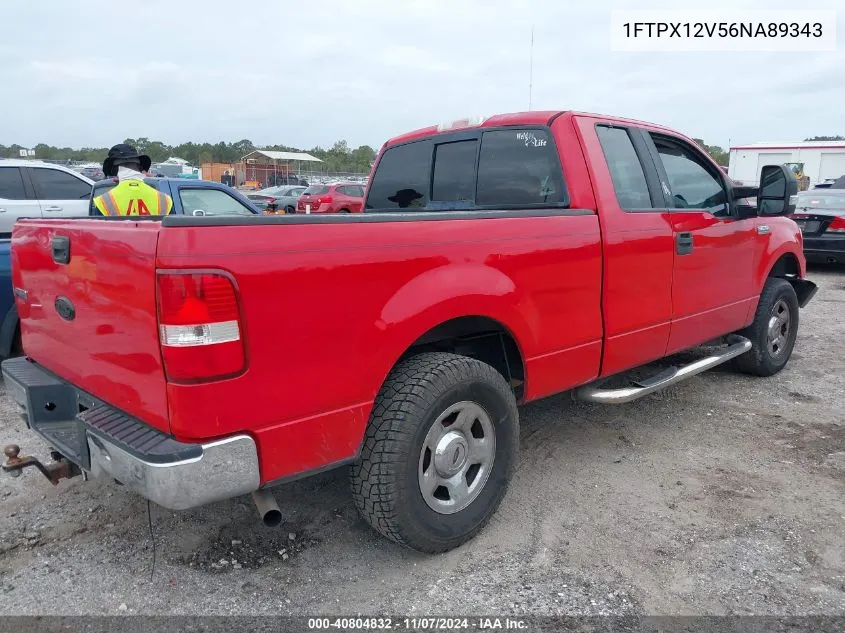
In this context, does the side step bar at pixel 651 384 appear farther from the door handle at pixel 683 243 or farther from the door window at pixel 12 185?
the door window at pixel 12 185

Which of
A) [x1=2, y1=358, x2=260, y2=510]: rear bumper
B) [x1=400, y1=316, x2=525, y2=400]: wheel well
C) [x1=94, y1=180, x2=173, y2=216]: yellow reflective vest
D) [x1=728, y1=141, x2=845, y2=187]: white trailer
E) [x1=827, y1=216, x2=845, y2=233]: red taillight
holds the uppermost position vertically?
[x1=728, y1=141, x2=845, y2=187]: white trailer

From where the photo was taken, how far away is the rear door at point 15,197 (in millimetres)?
10164

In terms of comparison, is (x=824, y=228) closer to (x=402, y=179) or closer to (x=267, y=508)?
(x=402, y=179)

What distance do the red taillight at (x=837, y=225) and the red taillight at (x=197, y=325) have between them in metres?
11.2

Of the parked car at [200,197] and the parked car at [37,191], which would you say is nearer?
the parked car at [200,197]

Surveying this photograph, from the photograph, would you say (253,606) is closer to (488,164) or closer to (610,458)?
(610,458)

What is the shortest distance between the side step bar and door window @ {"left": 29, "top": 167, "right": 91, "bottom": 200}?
32.2 feet

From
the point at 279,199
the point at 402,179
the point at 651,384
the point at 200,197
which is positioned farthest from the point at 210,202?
the point at 279,199

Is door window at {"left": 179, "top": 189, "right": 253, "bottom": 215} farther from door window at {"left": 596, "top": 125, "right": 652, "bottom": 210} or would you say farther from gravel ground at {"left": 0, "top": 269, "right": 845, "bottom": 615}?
door window at {"left": 596, "top": 125, "right": 652, "bottom": 210}

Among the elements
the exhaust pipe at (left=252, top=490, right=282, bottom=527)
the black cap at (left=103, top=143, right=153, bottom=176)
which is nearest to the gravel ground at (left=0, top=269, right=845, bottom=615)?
the exhaust pipe at (left=252, top=490, right=282, bottom=527)

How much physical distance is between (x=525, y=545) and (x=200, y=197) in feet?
20.7

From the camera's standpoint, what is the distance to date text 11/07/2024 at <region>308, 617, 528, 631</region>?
244cm

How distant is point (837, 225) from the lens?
34.6ft

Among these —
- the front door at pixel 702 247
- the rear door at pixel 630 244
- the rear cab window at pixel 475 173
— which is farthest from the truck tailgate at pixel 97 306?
the front door at pixel 702 247
